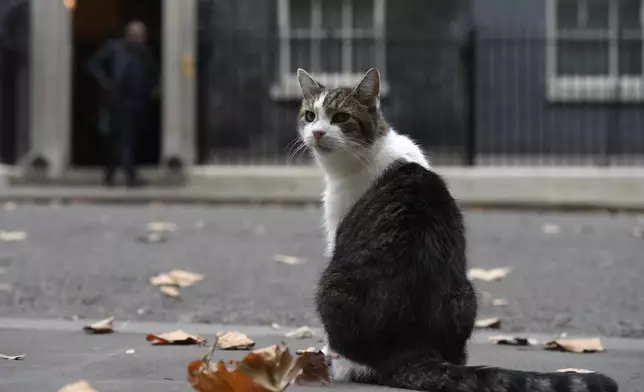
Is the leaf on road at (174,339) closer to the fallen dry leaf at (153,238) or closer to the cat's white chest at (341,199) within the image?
the cat's white chest at (341,199)

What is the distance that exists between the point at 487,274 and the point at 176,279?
6.73ft

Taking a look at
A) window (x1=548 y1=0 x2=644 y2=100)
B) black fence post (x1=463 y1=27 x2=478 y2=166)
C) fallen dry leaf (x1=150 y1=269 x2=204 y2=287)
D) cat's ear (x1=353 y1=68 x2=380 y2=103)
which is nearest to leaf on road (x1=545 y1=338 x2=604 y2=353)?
cat's ear (x1=353 y1=68 x2=380 y2=103)

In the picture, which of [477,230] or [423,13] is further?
[423,13]

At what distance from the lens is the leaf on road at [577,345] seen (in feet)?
13.9

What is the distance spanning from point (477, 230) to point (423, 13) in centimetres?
582

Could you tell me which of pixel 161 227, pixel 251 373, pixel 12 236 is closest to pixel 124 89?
pixel 161 227

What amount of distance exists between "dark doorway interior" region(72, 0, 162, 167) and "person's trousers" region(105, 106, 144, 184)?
0.81m

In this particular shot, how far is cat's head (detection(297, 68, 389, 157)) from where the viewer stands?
353 cm

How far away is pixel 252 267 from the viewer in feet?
22.3

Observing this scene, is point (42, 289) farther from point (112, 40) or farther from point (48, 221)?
→ point (112, 40)

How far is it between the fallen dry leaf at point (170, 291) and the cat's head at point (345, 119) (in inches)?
85.2

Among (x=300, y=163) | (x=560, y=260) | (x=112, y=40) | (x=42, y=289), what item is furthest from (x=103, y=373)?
(x=112, y=40)

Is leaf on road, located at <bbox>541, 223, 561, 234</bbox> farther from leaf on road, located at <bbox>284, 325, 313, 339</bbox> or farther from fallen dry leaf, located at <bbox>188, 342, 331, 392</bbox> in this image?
fallen dry leaf, located at <bbox>188, 342, 331, 392</bbox>

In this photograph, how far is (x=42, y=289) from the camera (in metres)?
5.80
